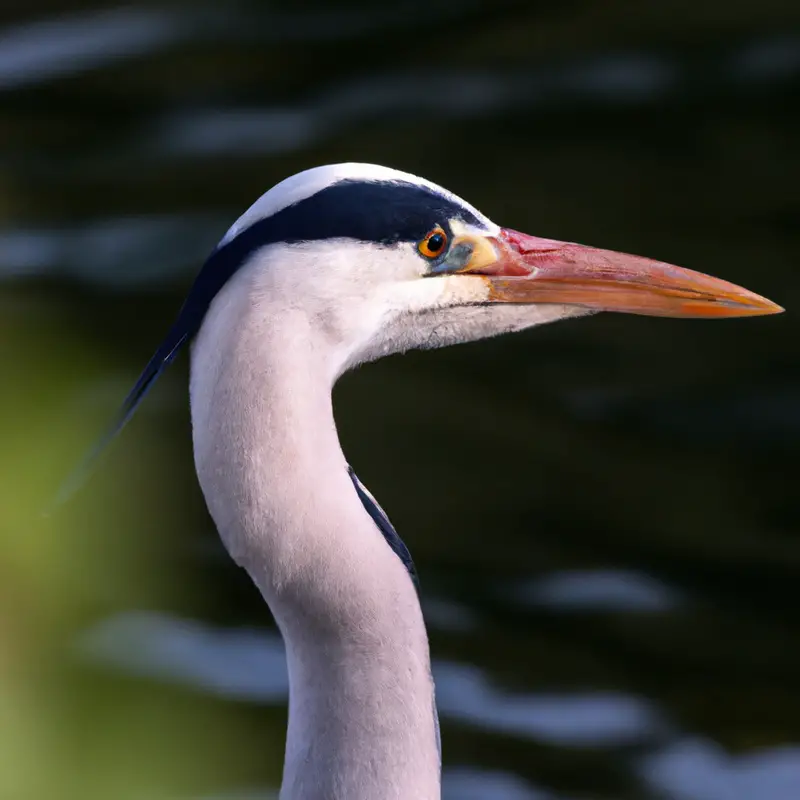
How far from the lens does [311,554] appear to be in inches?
84.1

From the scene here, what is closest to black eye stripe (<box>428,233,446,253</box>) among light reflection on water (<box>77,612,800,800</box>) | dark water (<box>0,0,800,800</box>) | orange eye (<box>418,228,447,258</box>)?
orange eye (<box>418,228,447,258</box>)

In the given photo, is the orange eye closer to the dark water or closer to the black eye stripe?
the black eye stripe

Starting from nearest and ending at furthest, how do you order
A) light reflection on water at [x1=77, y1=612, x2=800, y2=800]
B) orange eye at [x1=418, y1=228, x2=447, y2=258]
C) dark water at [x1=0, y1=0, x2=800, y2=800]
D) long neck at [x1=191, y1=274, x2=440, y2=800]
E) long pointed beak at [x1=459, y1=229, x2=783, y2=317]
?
long neck at [x1=191, y1=274, x2=440, y2=800], orange eye at [x1=418, y1=228, x2=447, y2=258], long pointed beak at [x1=459, y1=229, x2=783, y2=317], light reflection on water at [x1=77, y1=612, x2=800, y2=800], dark water at [x1=0, y1=0, x2=800, y2=800]

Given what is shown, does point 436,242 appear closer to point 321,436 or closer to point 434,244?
point 434,244

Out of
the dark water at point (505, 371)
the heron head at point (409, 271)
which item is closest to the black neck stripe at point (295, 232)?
the heron head at point (409, 271)

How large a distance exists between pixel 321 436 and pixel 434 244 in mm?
369

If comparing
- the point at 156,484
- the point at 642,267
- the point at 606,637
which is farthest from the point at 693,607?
the point at 642,267

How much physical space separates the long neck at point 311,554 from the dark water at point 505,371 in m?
0.19

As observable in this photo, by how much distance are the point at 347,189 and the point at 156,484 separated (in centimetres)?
253

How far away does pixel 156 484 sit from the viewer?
4594 millimetres

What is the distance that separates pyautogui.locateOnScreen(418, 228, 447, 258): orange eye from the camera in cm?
231

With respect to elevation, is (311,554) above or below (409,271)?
below

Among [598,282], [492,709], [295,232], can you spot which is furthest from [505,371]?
[295,232]

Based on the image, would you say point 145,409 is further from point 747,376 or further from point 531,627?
point 747,376
